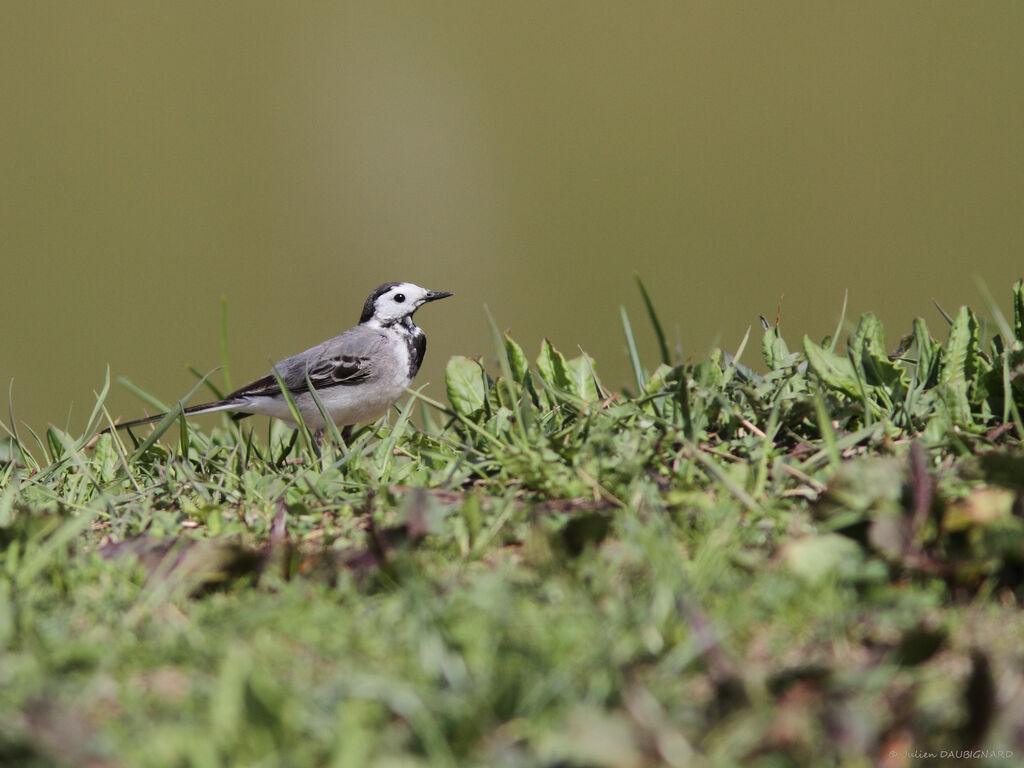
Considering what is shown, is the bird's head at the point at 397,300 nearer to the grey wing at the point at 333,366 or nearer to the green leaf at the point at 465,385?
the grey wing at the point at 333,366

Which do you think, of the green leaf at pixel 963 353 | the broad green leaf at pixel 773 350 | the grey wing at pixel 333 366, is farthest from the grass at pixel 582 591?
the grey wing at pixel 333 366

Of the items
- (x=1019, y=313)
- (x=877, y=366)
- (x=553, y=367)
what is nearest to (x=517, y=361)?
(x=553, y=367)

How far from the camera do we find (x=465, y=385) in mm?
3789

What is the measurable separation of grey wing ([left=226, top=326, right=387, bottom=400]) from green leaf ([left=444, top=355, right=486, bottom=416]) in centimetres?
234

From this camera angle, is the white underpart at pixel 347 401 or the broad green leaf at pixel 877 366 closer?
the broad green leaf at pixel 877 366

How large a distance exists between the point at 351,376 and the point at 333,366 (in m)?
0.15

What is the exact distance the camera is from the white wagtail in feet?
19.6

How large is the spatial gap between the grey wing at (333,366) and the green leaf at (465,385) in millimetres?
2338

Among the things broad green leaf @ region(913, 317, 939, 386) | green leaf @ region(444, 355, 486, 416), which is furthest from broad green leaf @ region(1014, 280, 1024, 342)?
green leaf @ region(444, 355, 486, 416)

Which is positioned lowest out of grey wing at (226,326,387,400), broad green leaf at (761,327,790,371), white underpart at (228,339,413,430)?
white underpart at (228,339,413,430)

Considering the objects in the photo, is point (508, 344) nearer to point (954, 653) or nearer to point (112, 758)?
point (954, 653)

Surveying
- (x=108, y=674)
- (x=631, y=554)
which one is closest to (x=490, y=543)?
(x=631, y=554)

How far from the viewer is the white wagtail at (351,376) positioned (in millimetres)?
5984

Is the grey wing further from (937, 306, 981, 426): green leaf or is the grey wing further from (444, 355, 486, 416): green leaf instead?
(937, 306, 981, 426): green leaf
